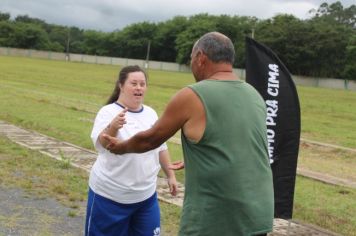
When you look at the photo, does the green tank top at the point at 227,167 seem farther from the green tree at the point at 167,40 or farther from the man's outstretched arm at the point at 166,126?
the green tree at the point at 167,40

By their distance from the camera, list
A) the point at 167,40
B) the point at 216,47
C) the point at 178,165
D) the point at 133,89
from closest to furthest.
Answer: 1. the point at 216,47
2. the point at 178,165
3. the point at 133,89
4. the point at 167,40

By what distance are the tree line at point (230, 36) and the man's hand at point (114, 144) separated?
53.0 m

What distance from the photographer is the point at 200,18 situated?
110 metres

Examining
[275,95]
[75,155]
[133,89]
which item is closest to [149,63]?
[75,155]

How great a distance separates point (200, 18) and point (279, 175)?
107m

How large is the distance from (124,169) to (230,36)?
95595mm

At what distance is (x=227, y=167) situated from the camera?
2.84m

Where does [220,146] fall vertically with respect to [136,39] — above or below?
below

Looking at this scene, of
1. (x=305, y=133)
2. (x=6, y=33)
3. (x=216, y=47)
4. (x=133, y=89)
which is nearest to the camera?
(x=216, y=47)

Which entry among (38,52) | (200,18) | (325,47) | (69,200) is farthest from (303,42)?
(69,200)

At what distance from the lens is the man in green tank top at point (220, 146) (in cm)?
283

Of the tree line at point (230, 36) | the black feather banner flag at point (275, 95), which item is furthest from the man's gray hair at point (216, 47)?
the tree line at point (230, 36)

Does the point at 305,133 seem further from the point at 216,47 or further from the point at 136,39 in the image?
the point at 136,39

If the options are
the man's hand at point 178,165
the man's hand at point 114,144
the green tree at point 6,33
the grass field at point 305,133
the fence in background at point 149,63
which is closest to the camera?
the man's hand at point 114,144
